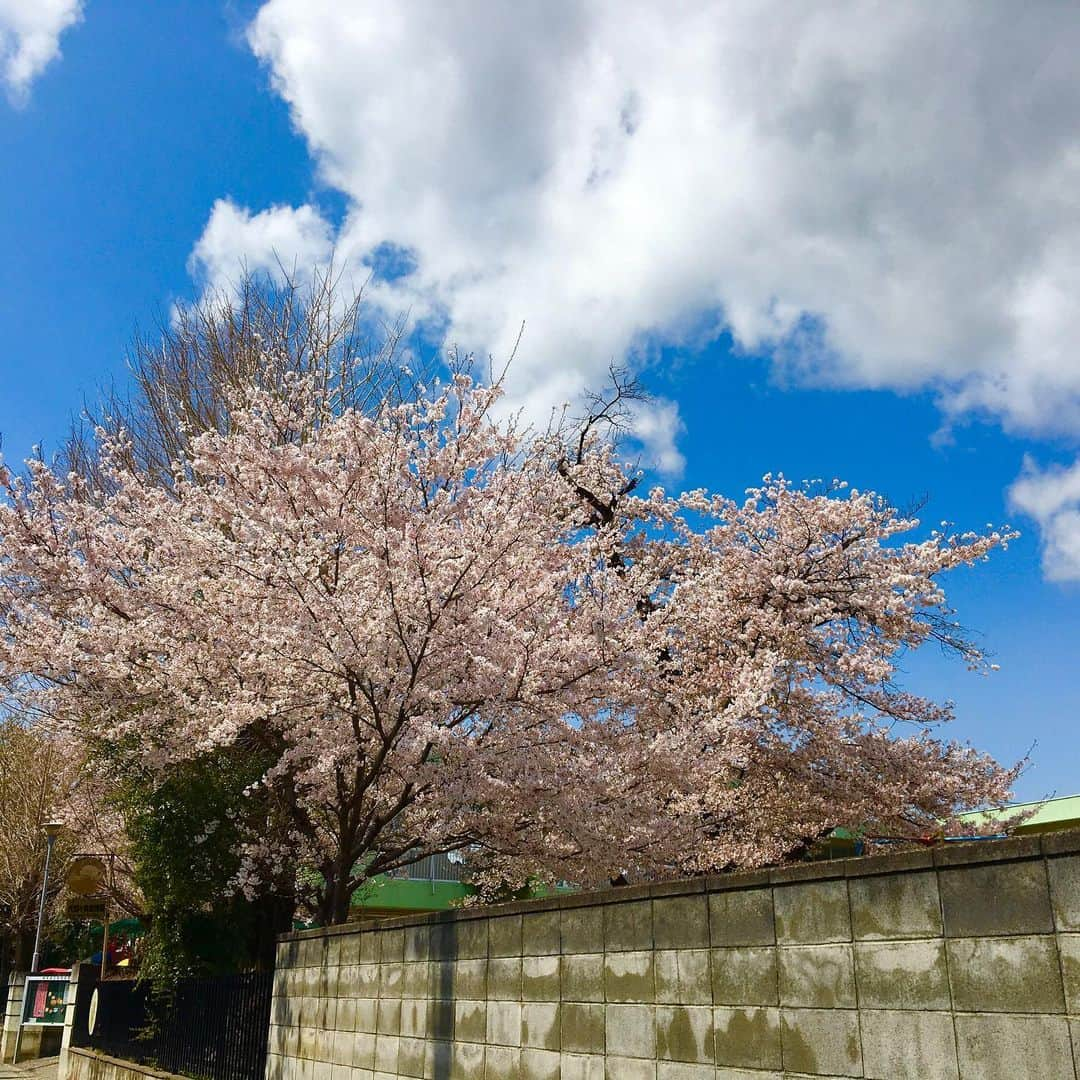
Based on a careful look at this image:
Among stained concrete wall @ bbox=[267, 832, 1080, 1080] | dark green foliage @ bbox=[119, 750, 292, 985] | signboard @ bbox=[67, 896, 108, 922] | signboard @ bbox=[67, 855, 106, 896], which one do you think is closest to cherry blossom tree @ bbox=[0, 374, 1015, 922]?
dark green foliage @ bbox=[119, 750, 292, 985]

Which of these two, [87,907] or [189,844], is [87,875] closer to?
[87,907]

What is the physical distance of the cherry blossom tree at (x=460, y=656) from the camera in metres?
10.9

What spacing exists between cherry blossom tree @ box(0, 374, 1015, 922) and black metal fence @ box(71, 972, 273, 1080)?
1.35 metres

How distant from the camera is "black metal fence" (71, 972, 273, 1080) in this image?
10.3 metres

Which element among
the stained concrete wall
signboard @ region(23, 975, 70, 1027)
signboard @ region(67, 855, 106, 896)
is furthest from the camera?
signboard @ region(67, 855, 106, 896)

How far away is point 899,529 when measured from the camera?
18.1m

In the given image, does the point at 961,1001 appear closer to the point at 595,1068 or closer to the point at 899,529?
the point at 595,1068

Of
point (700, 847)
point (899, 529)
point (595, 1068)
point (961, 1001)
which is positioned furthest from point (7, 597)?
point (899, 529)

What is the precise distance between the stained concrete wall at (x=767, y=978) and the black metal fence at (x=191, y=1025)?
9.71 feet

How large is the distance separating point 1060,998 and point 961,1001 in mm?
420

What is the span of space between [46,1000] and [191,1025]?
293 inches

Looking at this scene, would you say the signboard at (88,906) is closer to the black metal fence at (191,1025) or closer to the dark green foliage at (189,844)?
the black metal fence at (191,1025)

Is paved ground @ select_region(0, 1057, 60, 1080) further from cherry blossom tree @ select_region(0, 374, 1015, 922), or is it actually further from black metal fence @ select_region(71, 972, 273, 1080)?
cherry blossom tree @ select_region(0, 374, 1015, 922)

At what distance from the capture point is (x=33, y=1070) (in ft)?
61.9
